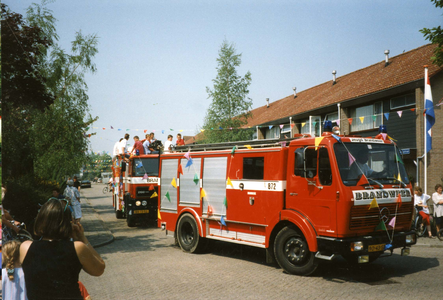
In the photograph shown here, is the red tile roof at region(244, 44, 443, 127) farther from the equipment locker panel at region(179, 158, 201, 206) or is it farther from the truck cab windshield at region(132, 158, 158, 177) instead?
the equipment locker panel at region(179, 158, 201, 206)

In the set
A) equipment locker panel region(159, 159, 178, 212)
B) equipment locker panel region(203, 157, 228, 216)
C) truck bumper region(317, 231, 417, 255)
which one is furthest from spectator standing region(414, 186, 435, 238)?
equipment locker panel region(159, 159, 178, 212)

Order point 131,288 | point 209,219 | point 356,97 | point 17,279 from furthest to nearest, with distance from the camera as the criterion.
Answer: point 356,97
point 209,219
point 131,288
point 17,279

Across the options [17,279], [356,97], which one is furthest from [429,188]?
[17,279]

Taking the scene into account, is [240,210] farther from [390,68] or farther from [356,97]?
[390,68]

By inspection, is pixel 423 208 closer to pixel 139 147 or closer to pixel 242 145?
pixel 242 145

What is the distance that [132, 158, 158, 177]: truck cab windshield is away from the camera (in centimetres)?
1550

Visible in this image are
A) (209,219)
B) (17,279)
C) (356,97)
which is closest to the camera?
(17,279)

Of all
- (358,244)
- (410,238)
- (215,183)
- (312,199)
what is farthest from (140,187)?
(410,238)

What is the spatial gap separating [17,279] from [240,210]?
19.9 feet

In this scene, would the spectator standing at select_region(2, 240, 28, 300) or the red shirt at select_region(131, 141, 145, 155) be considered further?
the red shirt at select_region(131, 141, 145, 155)

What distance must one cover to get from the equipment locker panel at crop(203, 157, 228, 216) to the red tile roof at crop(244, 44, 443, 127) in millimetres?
11669

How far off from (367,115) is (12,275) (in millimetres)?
20169

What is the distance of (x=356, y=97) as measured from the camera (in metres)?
20.0

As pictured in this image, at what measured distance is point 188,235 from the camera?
33.6 ft
